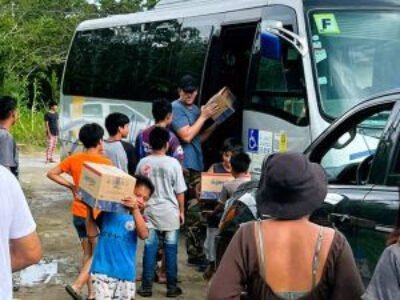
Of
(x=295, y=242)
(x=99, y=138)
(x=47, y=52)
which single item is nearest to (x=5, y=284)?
(x=295, y=242)

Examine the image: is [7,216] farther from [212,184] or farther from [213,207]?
[213,207]

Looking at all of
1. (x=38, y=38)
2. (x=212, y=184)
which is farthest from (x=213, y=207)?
(x=38, y=38)

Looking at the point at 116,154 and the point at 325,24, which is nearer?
the point at 116,154

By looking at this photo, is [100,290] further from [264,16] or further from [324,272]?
[264,16]

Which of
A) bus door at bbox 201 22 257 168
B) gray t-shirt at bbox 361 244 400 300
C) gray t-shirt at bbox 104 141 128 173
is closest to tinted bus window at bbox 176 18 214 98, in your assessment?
bus door at bbox 201 22 257 168

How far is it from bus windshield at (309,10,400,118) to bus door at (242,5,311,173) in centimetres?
23

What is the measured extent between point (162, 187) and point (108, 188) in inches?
69.3

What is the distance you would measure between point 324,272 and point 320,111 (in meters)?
5.07

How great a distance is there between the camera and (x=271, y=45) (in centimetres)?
849

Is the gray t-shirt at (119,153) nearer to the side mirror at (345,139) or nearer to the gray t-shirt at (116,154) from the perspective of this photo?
the gray t-shirt at (116,154)

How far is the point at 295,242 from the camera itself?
2990mm

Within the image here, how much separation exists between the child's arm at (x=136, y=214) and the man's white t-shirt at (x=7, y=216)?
243cm

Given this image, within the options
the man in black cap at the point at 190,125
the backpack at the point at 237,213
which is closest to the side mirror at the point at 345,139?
the backpack at the point at 237,213

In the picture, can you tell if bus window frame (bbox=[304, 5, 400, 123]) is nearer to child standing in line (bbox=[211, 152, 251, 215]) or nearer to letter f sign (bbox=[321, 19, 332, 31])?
letter f sign (bbox=[321, 19, 332, 31])
